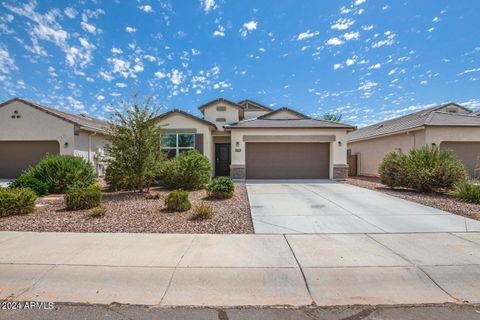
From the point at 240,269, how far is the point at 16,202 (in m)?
6.82

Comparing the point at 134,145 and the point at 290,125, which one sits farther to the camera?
the point at 290,125

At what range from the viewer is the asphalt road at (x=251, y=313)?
2762 mm

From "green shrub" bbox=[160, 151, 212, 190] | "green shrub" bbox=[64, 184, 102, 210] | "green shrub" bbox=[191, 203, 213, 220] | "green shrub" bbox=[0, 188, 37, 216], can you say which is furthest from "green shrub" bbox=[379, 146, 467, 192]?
"green shrub" bbox=[0, 188, 37, 216]

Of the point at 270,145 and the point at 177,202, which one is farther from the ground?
the point at 270,145

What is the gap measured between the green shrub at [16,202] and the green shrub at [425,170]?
547 inches

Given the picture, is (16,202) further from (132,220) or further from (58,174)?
(58,174)

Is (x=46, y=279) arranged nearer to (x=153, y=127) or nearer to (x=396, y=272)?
(x=396, y=272)

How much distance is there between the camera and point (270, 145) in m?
15.3

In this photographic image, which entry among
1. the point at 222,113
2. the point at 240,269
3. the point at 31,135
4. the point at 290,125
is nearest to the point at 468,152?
the point at 290,125

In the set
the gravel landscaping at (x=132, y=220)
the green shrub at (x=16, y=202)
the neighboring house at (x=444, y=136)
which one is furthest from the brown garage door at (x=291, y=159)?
the green shrub at (x=16, y=202)

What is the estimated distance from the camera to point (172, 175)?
37.7ft

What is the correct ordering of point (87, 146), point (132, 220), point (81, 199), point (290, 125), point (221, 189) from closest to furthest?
point (132, 220) → point (81, 199) → point (221, 189) → point (290, 125) → point (87, 146)

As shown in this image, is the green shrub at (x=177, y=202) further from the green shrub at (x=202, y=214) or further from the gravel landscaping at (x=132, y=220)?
the green shrub at (x=202, y=214)

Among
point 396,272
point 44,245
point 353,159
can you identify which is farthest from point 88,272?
point 353,159
